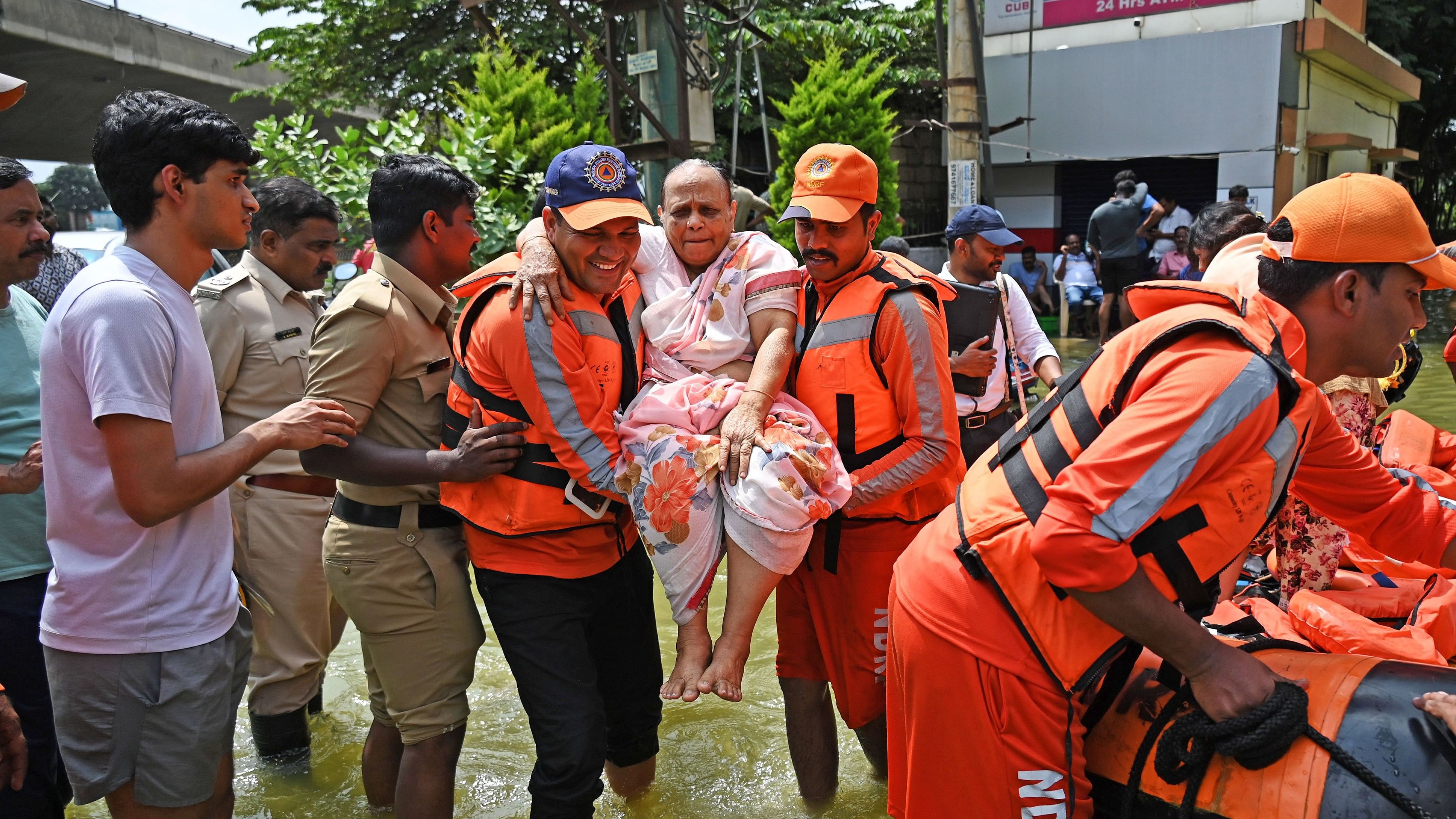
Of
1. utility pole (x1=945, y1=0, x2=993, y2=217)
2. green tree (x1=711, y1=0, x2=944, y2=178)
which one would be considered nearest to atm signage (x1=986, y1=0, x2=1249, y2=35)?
green tree (x1=711, y1=0, x2=944, y2=178)

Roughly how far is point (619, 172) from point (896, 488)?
4.30 ft

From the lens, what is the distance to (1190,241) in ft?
17.4

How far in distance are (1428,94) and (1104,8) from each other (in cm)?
1521

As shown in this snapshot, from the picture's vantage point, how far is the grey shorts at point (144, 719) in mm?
2559

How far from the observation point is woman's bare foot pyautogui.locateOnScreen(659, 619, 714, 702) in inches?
118

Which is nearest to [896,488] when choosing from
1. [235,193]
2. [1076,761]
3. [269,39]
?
[1076,761]

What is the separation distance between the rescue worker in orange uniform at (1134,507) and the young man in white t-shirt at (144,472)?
1725 mm

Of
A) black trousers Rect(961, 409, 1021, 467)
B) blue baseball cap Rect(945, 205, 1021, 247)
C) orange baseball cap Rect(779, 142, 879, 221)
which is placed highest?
orange baseball cap Rect(779, 142, 879, 221)

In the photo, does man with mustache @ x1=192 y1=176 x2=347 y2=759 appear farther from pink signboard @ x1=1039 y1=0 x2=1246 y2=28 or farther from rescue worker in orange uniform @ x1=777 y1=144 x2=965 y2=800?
pink signboard @ x1=1039 y1=0 x2=1246 y2=28

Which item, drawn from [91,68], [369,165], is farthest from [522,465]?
[91,68]

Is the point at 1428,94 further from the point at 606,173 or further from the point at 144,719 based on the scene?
the point at 144,719

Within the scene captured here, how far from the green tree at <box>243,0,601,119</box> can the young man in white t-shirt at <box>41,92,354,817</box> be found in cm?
1587

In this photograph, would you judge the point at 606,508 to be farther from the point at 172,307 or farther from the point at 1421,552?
the point at 1421,552

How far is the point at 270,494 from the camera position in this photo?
402cm
